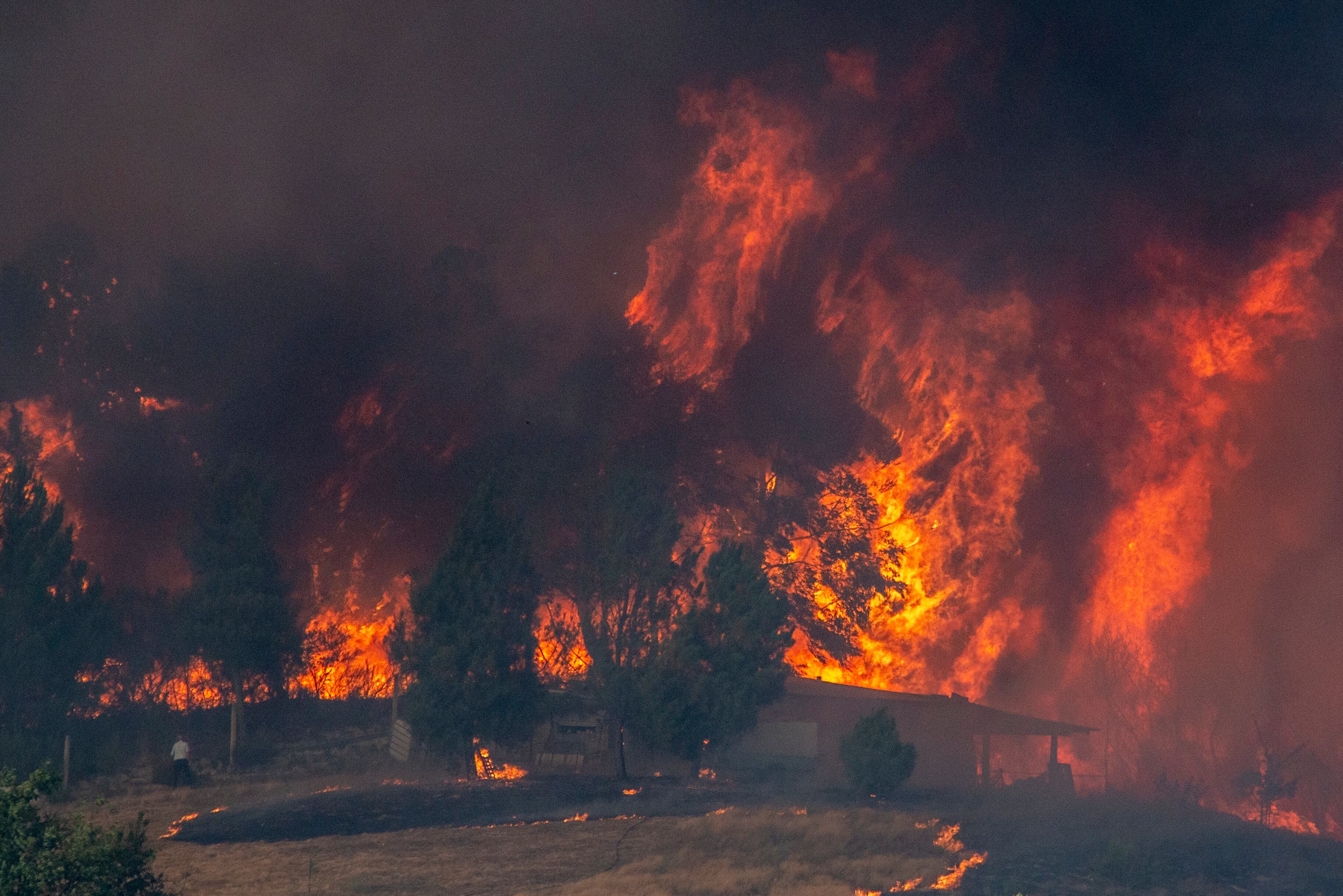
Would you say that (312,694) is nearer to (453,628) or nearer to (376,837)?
(453,628)

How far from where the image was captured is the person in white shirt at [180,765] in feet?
110

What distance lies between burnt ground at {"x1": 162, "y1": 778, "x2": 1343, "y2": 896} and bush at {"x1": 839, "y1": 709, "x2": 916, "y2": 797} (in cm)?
81

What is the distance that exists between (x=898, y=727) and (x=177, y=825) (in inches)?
1013

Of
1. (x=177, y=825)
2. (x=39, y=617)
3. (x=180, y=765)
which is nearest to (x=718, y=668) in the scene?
(x=180, y=765)

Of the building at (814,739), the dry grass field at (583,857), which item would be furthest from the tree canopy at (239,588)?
the building at (814,739)

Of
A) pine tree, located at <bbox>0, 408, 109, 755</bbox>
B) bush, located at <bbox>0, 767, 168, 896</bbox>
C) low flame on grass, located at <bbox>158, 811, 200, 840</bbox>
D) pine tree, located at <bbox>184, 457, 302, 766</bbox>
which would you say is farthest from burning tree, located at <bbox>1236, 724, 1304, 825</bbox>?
→ pine tree, located at <bbox>0, 408, 109, 755</bbox>

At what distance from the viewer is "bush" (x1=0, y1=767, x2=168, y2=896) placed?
1126 cm

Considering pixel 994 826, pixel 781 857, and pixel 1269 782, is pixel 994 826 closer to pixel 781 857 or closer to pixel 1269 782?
pixel 781 857

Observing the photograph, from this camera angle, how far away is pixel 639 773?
38.1 meters

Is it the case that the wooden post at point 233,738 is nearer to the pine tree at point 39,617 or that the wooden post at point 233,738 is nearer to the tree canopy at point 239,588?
the tree canopy at point 239,588

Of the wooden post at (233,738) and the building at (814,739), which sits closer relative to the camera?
the wooden post at (233,738)

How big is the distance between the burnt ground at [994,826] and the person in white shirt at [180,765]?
4.83 meters

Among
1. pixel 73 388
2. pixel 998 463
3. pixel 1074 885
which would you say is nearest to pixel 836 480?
pixel 998 463

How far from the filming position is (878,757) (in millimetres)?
35062
